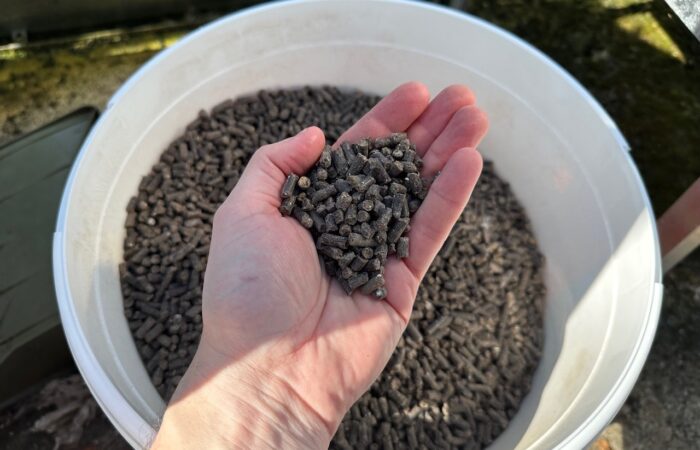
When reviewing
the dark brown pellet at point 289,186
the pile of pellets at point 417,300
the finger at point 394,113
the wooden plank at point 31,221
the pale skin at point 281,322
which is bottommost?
the wooden plank at point 31,221

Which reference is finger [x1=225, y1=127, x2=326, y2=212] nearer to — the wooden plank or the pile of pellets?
the pile of pellets

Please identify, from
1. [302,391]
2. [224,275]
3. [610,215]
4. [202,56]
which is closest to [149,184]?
[202,56]

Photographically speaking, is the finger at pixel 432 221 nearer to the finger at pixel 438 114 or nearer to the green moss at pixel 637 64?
the finger at pixel 438 114

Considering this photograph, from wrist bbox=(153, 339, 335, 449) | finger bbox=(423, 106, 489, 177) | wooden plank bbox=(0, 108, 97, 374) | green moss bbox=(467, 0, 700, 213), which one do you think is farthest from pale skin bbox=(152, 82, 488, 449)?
green moss bbox=(467, 0, 700, 213)

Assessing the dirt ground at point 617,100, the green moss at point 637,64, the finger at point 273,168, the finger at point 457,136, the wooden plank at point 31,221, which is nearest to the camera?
the finger at point 273,168

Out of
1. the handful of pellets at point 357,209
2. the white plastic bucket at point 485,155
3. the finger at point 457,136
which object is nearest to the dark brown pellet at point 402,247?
the handful of pellets at point 357,209

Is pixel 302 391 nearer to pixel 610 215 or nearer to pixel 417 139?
pixel 417 139

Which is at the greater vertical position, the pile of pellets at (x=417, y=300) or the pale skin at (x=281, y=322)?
the pale skin at (x=281, y=322)

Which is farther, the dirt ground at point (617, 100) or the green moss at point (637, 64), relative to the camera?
the green moss at point (637, 64)
